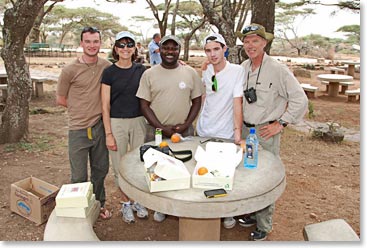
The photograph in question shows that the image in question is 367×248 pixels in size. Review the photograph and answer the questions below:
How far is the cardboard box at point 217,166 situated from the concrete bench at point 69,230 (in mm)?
713

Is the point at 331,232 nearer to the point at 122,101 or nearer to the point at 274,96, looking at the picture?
the point at 274,96

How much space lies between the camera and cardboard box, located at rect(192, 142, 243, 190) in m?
1.90

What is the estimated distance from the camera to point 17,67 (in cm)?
471

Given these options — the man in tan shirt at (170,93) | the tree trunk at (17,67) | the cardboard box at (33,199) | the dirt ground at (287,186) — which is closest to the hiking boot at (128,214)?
the dirt ground at (287,186)

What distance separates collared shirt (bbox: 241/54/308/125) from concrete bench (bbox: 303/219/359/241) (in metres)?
0.80

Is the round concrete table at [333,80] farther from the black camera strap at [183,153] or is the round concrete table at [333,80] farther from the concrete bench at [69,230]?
the concrete bench at [69,230]

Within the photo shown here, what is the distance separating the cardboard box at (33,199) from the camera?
2924 mm

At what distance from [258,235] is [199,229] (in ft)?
1.73

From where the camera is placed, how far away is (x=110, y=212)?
10.5ft

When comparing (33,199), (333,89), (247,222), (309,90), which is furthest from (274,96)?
(333,89)

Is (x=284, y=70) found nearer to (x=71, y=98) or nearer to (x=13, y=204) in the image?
(x=71, y=98)

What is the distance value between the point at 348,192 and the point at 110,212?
90.2 inches

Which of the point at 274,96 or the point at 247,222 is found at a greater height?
the point at 274,96

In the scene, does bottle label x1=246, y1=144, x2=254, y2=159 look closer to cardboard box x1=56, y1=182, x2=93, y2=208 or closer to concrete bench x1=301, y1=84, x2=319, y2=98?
cardboard box x1=56, y1=182, x2=93, y2=208
